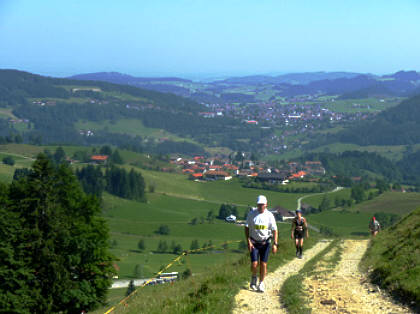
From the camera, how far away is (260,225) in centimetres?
1325

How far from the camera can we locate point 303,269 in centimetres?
1786

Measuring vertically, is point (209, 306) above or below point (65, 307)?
above

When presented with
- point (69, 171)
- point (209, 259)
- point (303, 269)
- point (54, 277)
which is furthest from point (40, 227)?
point (209, 259)

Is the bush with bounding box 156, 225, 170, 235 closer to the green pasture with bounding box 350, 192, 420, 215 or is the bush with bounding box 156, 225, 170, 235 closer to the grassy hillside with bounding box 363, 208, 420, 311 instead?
the green pasture with bounding box 350, 192, 420, 215

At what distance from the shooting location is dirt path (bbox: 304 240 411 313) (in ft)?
39.2

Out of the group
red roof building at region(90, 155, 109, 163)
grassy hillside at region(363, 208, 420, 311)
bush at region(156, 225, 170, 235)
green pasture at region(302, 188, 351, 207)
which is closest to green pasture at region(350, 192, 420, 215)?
green pasture at region(302, 188, 351, 207)

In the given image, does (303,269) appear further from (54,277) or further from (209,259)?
(209,259)

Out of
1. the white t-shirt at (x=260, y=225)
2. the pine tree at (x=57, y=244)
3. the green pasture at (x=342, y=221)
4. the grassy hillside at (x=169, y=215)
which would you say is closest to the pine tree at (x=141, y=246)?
the grassy hillside at (x=169, y=215)

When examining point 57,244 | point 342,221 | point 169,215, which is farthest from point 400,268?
point 169,215

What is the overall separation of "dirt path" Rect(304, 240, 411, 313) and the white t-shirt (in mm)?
1799

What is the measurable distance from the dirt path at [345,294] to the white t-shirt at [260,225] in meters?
1.80

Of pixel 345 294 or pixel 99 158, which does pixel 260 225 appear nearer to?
pixel 345 294

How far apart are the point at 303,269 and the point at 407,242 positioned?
3659 mm

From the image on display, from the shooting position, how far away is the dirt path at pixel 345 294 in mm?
11953
